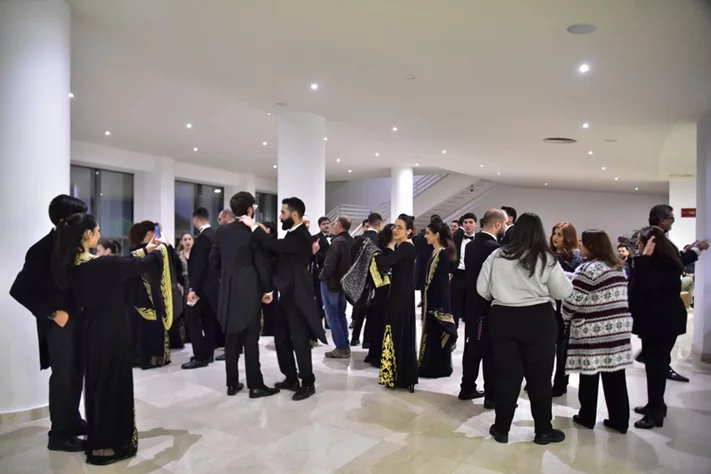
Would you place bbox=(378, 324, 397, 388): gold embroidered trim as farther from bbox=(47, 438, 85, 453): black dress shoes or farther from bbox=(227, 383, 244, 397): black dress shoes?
bbox=(47, 438, 85, 453): black dress shoes

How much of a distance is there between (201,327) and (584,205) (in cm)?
1986

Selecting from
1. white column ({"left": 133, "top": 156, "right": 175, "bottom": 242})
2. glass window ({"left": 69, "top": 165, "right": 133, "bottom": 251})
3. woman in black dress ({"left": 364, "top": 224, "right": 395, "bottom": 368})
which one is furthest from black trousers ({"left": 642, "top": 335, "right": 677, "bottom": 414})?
glass window ({"left": 69, "top": 165, "right": 133, "bottom": 251})

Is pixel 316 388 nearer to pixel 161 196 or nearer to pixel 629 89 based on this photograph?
pixel 629 89

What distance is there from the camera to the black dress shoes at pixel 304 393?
14.3 ft

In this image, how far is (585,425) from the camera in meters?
3.78

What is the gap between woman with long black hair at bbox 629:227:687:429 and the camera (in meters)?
3.82

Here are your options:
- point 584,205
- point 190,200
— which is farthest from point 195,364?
point 584,205

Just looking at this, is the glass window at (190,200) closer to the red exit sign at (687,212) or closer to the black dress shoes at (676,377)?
the red exit sign at (687,212)

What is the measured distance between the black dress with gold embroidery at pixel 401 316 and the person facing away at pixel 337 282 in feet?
4.06

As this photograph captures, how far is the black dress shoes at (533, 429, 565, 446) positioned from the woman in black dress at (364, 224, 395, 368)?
2134 mm

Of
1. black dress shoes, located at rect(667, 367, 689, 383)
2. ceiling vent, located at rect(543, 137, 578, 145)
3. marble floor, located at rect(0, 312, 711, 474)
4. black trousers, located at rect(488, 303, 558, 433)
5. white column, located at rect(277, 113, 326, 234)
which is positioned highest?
ceiling vent, located at rect(543, 137, 578, 145)

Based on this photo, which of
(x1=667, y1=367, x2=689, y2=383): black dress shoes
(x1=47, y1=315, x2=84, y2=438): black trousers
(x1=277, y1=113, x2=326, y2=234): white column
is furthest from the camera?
(x1=277, y1=113, x2=326, y2=234): white column

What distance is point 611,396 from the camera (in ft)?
12.1

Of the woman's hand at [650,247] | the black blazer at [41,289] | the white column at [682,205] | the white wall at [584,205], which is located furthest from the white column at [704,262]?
the white wall at [584,205]
